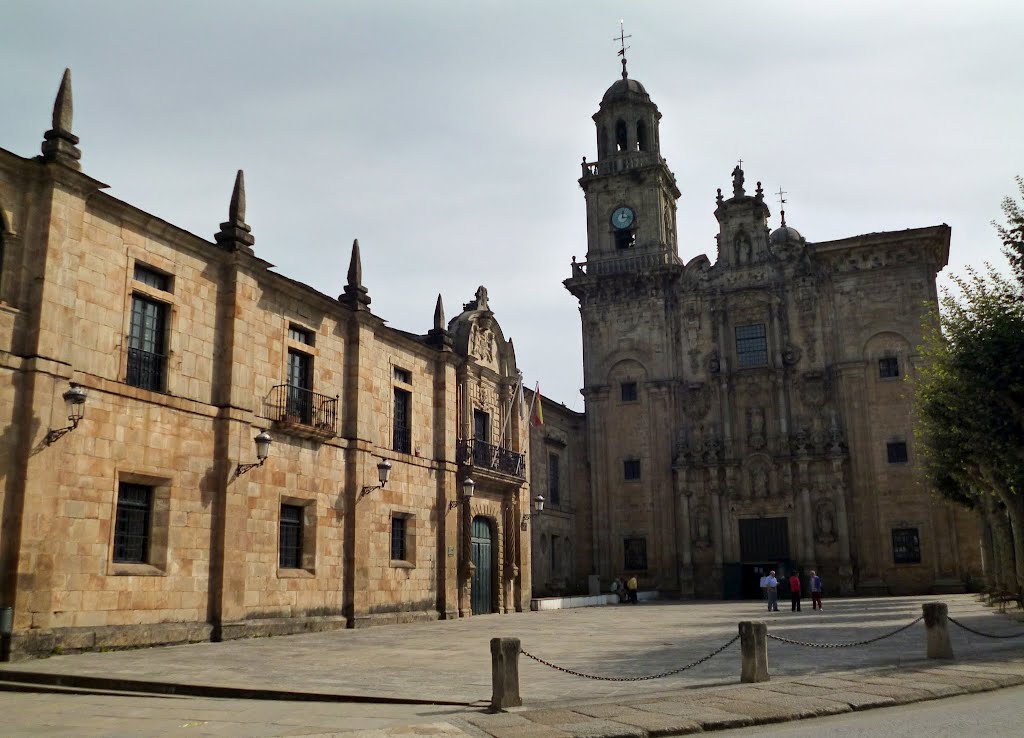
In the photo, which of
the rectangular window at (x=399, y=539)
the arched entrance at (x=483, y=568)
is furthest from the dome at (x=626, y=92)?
the rectangular window at (x=399, y=539)

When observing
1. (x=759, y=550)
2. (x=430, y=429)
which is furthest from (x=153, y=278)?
(x=759, y=550)

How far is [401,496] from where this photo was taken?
25609mm

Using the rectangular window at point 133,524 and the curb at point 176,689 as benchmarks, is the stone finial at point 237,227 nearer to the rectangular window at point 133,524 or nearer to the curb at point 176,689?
the rectangular window at point 133,524

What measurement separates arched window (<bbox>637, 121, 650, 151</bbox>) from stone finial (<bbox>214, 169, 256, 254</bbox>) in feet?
104

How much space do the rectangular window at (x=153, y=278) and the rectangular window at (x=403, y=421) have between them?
865 centimetres

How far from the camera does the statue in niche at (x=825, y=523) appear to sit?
40312mm

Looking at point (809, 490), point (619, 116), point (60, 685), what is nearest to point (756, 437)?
point (809, 490)

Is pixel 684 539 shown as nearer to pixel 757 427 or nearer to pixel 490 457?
pixel 757 427

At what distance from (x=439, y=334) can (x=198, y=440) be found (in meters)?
11.0

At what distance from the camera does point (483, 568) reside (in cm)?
2947

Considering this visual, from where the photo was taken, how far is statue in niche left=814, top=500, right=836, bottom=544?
40312mm

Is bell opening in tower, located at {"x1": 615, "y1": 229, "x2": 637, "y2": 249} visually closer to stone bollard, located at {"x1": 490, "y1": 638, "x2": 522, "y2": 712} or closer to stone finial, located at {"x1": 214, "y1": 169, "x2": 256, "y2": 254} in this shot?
stone finial, located at {"x1": 214, "y1": 169, "x2": 256, "y2": 254}

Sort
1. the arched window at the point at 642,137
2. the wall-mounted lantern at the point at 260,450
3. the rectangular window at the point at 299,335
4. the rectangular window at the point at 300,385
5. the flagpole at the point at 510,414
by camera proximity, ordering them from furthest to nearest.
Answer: the arched window at the point at 642,137 → the flagpole at the point at 510,414 → the rectangular window at the point at 299,335 → the rectangular window at the point at 300,385 → the wall-mounted lantern at the point at 260,450

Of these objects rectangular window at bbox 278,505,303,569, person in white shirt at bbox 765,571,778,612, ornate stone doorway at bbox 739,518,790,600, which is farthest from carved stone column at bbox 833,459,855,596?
rectangular window at bbox 278,505,303,569
